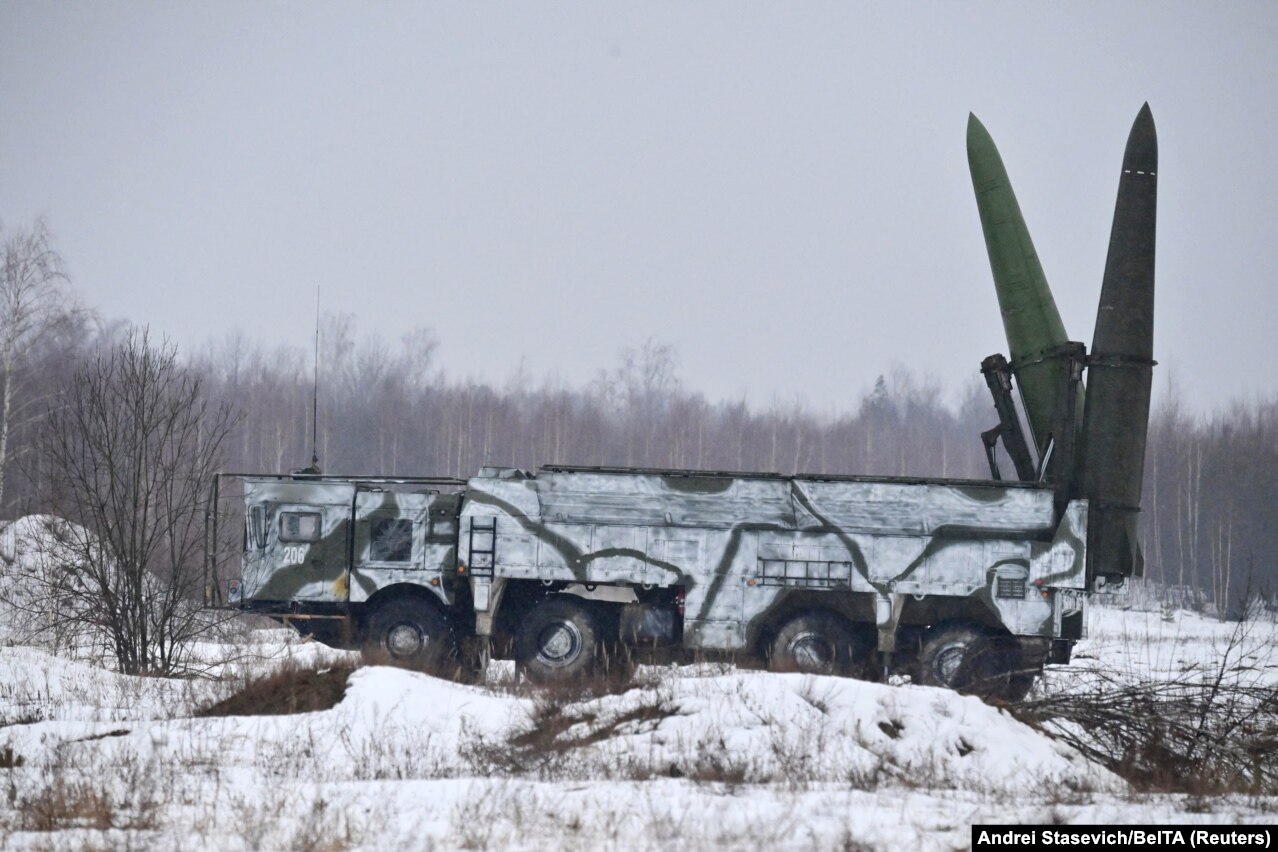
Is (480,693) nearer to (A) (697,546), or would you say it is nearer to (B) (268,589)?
(A) (697,546)

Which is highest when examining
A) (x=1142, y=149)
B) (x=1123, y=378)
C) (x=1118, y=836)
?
(x=1142, y=149)

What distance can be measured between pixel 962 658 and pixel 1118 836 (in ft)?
24.6

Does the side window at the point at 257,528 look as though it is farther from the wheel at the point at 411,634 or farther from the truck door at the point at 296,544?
the wheel at the point at 411,634

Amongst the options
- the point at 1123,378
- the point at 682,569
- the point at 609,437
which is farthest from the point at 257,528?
the point at 609,437

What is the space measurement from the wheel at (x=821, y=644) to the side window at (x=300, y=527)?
247 inches

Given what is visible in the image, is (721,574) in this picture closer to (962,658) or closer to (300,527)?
(962,658)

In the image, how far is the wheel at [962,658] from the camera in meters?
14.3

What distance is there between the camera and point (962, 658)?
14406 millimetres

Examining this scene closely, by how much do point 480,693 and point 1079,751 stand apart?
18.7ft

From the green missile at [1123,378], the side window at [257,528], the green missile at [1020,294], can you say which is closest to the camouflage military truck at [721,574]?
the side window at [257,528]

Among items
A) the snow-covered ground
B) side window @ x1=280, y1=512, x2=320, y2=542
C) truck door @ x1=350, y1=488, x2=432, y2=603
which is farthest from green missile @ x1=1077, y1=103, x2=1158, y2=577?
side window @ x1=280, y1=512, x2=320, y2=542

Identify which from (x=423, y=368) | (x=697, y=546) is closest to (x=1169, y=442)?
(x=423, y=368)

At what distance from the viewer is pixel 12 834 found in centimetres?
696

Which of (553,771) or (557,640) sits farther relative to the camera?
(557,640)
